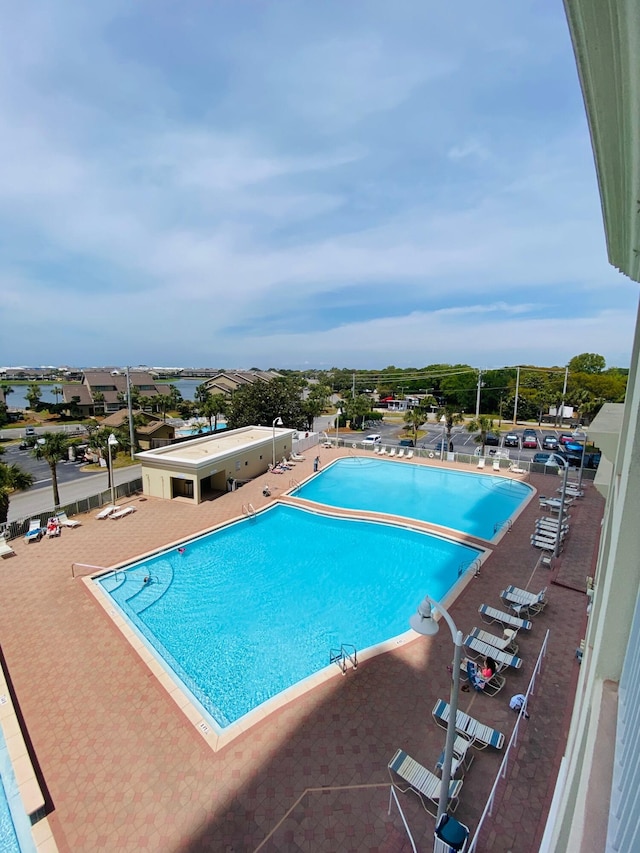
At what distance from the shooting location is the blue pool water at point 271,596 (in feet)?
32.8

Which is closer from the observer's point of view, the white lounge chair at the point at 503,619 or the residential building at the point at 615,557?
the residential building at the point at 615,557

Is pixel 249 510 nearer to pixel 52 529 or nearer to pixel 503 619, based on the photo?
pixel 52 529

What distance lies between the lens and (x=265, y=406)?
37.8 metres

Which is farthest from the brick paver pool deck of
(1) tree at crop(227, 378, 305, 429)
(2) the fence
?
(1) tree at crop(227, 378, 305, 429)

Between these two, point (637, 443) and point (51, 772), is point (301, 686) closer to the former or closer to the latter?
point (51, 772)

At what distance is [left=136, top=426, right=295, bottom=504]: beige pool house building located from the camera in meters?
20.4

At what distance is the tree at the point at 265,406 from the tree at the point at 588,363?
5791cm

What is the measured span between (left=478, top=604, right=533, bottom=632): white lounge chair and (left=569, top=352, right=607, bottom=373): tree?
7358 centimetres

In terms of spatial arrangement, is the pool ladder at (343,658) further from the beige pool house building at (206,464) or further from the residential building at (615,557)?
the beige pool house building at (206,464)

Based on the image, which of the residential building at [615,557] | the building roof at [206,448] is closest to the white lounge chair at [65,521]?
the building roof at [206,448]

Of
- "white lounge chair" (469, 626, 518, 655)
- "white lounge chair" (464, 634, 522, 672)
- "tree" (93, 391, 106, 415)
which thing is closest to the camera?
"white lounge chair" (464, 634, 522, 672)

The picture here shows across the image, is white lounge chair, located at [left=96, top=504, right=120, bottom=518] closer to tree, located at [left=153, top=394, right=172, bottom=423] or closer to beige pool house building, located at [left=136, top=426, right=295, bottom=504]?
beige pool house building, located at [left=136, top=426, right=295, bottom=504]

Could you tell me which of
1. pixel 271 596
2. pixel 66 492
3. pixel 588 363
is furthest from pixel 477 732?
pixel 588 363

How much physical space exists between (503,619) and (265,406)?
98.3ft
